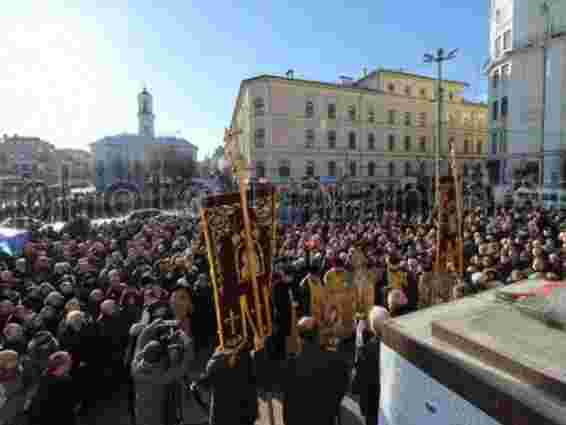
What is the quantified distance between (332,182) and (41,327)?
112ft

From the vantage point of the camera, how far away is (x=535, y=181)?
29.9 metres

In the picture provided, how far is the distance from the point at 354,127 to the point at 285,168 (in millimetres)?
9802

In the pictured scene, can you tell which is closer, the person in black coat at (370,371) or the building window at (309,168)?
the person in black coat at (370,371)

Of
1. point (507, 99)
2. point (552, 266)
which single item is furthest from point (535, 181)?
point (552, 266)

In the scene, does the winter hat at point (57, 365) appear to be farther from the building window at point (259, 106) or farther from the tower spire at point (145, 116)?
the tower spire at point (145, 116)

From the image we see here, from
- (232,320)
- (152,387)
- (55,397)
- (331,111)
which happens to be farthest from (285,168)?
(55,397)

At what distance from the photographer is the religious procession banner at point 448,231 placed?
679 centimetres

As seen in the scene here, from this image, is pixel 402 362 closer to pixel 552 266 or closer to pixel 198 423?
pixel 198 423

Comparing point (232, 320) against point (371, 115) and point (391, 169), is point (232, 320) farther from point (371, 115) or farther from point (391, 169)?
point (391, 169)

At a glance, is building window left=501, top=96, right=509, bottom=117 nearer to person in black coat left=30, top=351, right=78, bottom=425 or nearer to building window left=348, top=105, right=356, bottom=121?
building window left=348, top=105, right=356, bottom=121

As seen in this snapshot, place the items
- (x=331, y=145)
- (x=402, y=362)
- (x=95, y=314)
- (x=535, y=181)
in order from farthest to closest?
(x=331, y=145) → (x=535, y=181) → (x=95, y=314) → (x=402, y=362)

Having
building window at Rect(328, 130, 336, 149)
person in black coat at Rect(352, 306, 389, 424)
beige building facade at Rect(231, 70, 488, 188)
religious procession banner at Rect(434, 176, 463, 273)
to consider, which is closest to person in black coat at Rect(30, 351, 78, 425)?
person in black coat at Rect(352, 306, 389, 424)

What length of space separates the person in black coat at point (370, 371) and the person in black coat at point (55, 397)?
2.83 m

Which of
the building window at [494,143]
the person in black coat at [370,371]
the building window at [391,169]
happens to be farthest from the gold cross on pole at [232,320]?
the building window at [391,169]
